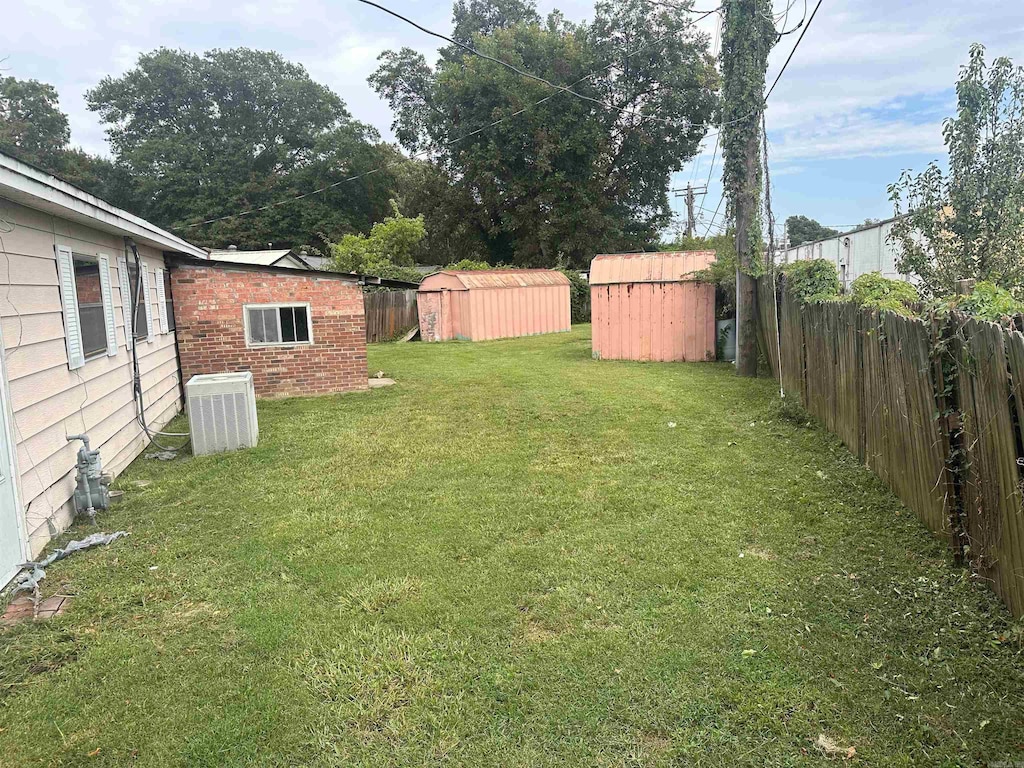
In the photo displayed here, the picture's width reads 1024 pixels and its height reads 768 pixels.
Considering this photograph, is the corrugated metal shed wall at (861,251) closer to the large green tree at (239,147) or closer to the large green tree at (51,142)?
the large green tree at (239,147)

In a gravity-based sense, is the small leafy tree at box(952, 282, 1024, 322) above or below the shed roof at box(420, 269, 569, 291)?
below

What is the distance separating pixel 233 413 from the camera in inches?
287

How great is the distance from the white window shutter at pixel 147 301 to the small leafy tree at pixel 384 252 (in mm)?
15786

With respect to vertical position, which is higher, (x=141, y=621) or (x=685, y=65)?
(x=685, y=65)

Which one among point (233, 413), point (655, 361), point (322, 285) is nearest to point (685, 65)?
point (655, 361)

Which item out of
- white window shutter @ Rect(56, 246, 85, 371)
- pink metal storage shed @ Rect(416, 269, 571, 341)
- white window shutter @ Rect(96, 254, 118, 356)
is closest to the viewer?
white window shutter @ Rect(56, 246, 85, 371)

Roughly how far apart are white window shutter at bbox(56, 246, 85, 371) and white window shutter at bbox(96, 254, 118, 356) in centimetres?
91

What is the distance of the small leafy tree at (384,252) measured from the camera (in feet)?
82.3

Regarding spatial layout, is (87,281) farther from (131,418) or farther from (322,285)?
(322,285)

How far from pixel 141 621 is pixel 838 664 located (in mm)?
3441

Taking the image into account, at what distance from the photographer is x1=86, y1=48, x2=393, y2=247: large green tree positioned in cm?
4031

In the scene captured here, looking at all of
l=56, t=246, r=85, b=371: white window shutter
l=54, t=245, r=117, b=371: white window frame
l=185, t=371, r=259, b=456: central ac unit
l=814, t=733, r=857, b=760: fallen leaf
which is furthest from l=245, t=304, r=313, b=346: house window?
l=814, t=733, r=857, b=760: fallen leaf

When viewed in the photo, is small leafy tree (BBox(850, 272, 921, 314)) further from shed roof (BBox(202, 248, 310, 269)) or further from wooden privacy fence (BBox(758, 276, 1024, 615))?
shed roof (BBox(202, 248, 310, 269))

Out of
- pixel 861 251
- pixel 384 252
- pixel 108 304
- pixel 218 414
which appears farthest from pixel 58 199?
pixel 384 252
